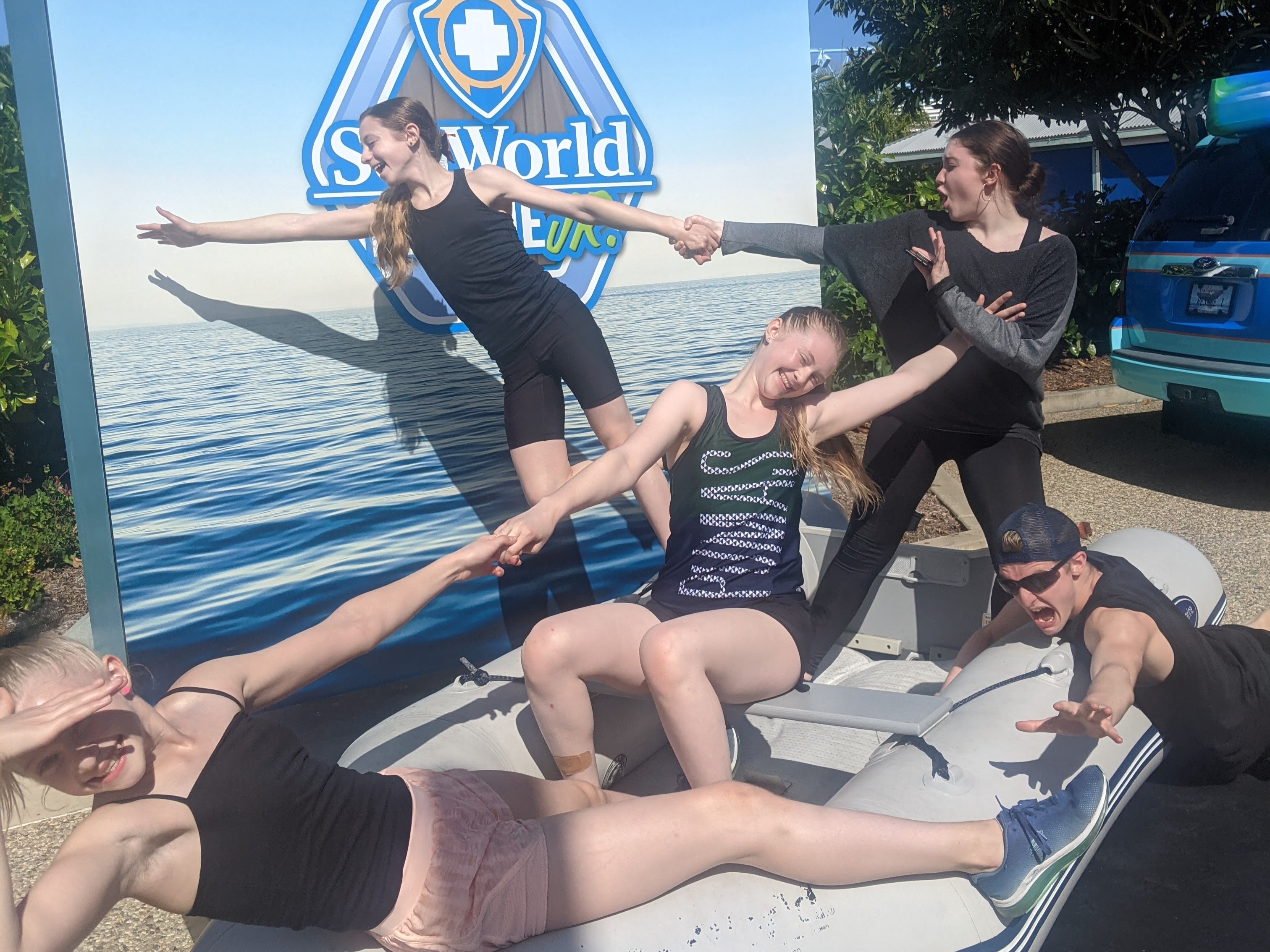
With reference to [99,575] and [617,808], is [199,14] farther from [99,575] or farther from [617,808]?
[617,808]

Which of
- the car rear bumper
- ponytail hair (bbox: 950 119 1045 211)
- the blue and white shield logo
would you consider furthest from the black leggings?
the car rear bumper

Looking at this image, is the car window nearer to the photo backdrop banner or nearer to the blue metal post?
the photo backdrop banner

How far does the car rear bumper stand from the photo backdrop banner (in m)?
2.89

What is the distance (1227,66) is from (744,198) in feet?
17.4

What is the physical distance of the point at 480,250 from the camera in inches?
146

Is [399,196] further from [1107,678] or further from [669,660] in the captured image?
[1107,678]

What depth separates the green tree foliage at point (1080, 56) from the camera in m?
7.87

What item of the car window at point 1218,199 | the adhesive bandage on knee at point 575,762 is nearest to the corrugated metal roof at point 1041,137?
the car window at point 1218,199

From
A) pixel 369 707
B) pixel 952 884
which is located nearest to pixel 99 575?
pixel 369 707

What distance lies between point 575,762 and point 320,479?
1.64m

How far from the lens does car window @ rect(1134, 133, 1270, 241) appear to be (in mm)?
5926

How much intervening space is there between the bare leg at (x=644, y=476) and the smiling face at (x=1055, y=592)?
1.29 m

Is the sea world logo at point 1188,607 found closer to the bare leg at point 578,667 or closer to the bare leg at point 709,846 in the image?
the bare leg at point 709,846

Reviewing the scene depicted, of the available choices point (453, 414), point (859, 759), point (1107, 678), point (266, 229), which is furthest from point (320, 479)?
point (1107, 678)
